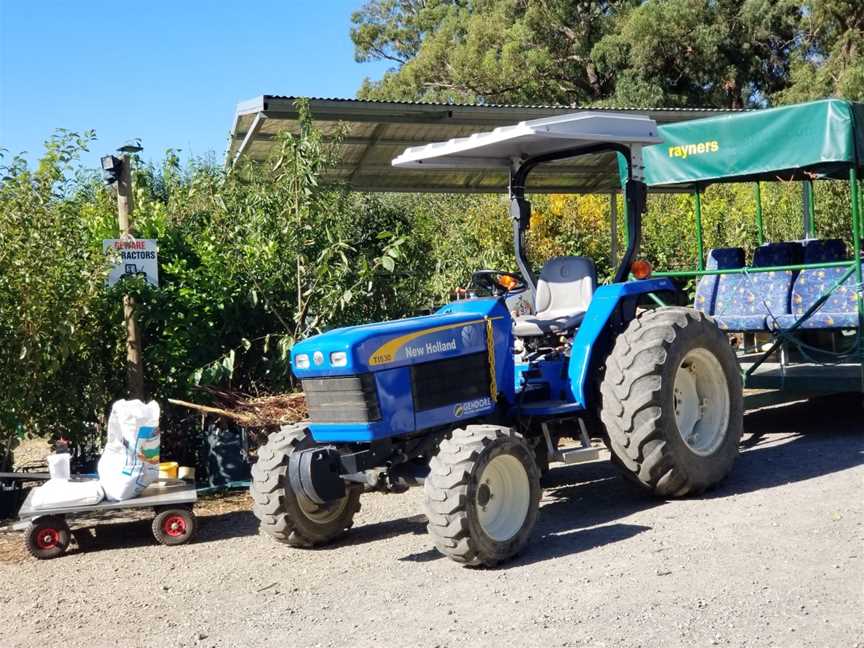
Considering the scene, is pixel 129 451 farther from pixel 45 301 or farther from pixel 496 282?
pixel 496 282

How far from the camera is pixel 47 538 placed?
22.2ft

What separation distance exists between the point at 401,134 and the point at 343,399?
5.97 meters

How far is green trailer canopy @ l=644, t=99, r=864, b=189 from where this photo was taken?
27.8 feet

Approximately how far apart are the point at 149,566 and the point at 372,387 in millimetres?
1791

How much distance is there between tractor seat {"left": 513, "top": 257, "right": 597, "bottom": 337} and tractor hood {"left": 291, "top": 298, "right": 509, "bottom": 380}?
22.4 inches

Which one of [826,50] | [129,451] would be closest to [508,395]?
[129,451]

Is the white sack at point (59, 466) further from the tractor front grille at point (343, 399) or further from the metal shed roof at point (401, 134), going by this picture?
the metal shed roof at point (401, 134)

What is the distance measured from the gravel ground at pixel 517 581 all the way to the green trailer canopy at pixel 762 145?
2616 mm

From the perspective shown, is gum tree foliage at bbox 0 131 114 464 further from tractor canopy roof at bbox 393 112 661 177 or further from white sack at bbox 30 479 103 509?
tractor canopy roof at bbox 393 112 661 177

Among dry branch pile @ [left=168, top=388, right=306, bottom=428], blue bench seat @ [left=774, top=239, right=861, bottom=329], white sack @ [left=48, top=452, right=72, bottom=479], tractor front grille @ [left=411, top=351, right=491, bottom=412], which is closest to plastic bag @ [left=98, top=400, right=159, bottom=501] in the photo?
white sack @ [left=48, top=452, right=72, bottom=479]

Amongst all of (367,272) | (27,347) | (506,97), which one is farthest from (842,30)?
(27,347)

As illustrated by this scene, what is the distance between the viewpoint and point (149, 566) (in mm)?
6402

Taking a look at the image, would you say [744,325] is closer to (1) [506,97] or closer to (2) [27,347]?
(2) [27,347]

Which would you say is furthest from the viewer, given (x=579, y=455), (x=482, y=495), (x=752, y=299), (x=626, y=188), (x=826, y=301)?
(x=752, y=299)
